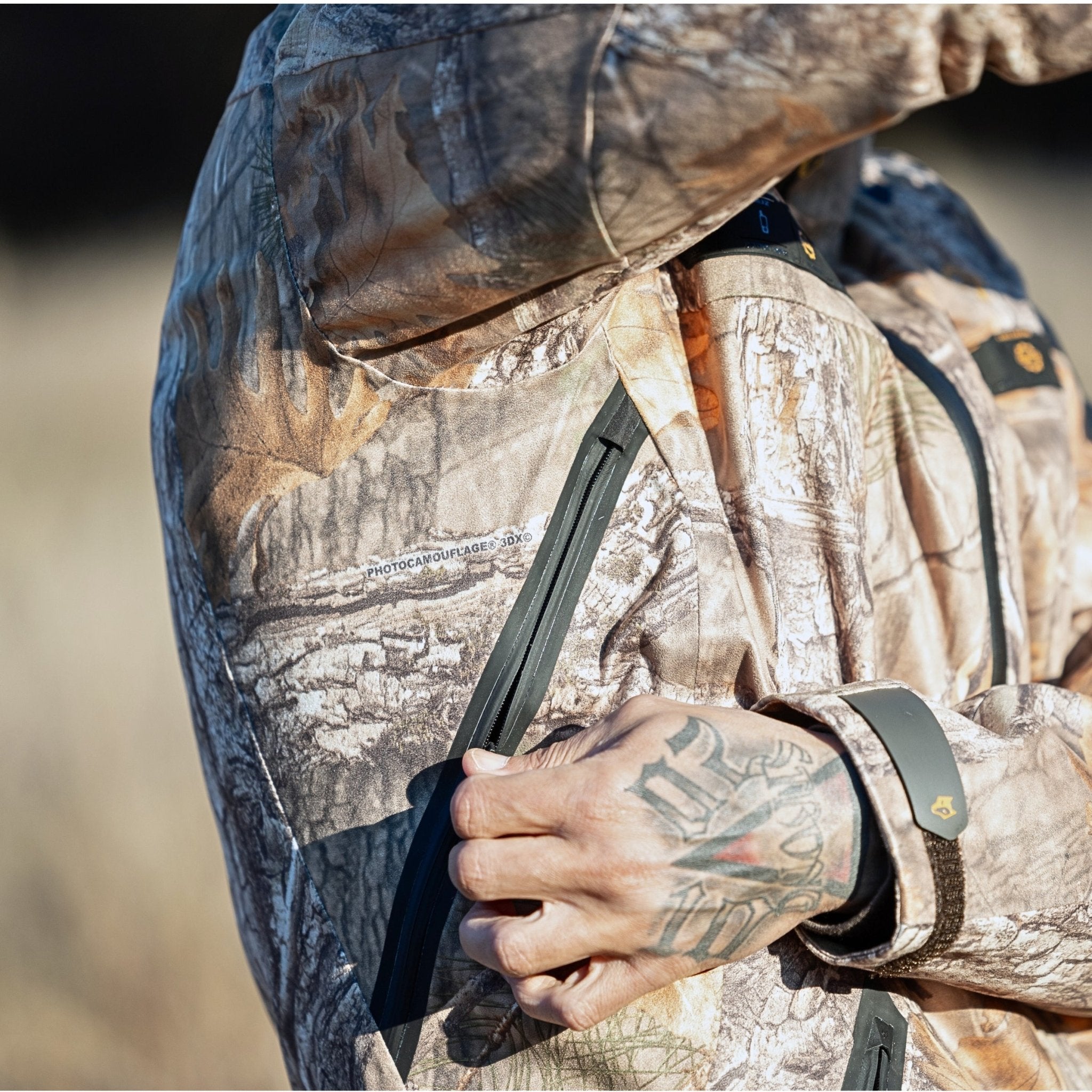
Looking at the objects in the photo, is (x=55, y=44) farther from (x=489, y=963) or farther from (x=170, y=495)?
(x=489, y=963)

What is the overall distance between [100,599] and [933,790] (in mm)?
2583

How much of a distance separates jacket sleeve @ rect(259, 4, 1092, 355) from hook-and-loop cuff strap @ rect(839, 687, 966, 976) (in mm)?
314

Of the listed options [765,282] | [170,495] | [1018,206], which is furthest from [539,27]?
[1018,206]

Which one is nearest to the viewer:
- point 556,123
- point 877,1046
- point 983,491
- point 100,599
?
point 556,123

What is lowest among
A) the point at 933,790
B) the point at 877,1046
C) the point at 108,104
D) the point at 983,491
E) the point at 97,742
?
the point at 97,742

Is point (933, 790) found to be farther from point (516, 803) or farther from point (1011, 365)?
point (1011, 365)

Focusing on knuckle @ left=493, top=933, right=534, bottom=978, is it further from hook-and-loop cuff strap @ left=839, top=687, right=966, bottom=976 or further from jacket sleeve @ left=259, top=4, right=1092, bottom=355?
jacket sleeve @ left=259, top=4, right=1092, bottom=355

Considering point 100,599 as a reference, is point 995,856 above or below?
above

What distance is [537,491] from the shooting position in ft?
2.23

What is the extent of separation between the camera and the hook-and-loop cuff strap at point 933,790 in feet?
2.03

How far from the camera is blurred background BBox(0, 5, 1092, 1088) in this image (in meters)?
2.31

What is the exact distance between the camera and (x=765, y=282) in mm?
772

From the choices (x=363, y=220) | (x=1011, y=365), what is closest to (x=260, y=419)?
(x=363, y=220)

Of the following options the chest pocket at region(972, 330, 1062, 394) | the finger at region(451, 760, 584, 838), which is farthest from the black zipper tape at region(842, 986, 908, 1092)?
the chest pocket at region(972, 330, 1062, 394)
